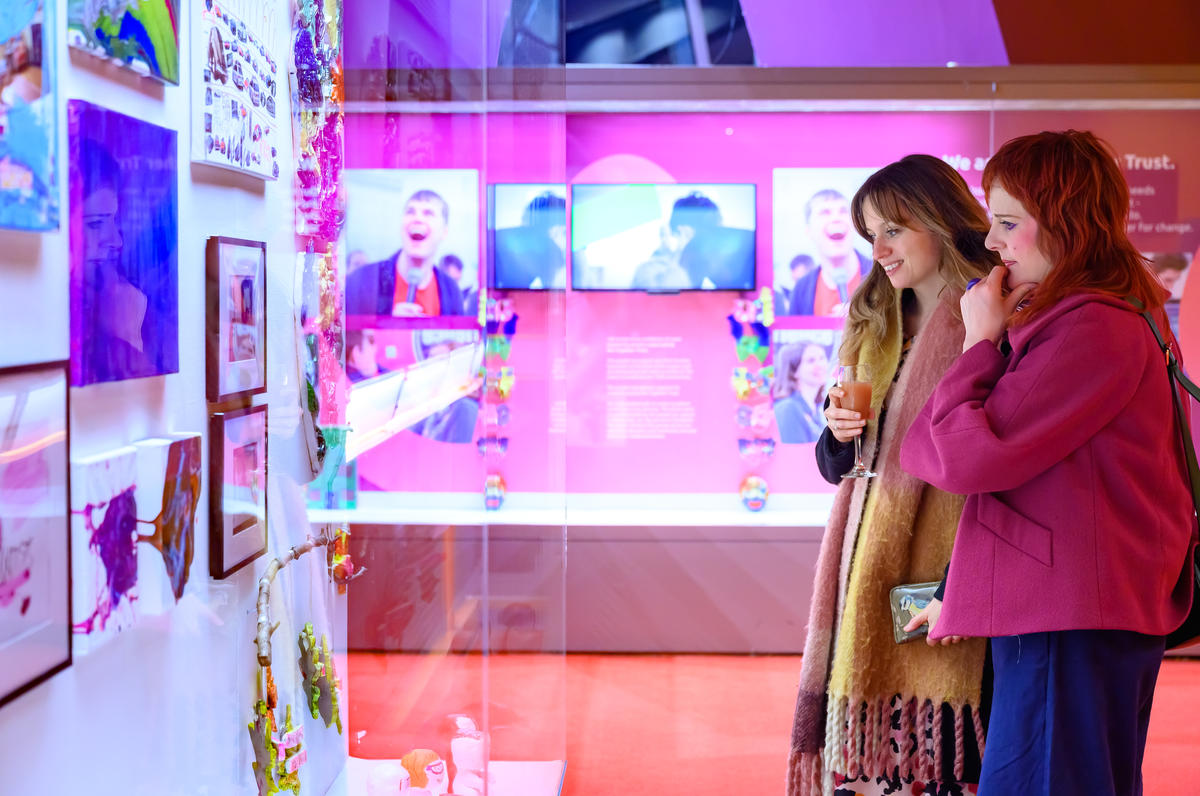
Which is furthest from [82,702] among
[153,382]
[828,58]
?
[828,58]

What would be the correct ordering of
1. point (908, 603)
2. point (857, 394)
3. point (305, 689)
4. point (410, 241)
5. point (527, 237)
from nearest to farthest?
point (305, 689) < point (410, 241) < point (908, 603) < point (857, 394) < point (527, 237)

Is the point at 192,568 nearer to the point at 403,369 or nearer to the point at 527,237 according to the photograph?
the point at 403,369

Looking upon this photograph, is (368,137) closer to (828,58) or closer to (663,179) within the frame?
(663,179)

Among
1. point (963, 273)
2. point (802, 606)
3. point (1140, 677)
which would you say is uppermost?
point (963, 273)

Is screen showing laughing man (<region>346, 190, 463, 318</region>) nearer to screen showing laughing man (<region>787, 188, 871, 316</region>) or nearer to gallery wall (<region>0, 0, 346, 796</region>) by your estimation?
gallery wall (<region>0, 0, 346, 796</region>)

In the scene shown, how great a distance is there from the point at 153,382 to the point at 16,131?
0.34m

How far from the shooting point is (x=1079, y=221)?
5.42 feet

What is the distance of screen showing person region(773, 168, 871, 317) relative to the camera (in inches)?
179

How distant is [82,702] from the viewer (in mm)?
940

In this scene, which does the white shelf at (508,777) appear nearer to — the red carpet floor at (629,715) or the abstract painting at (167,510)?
the red carpet floor at (629,715)

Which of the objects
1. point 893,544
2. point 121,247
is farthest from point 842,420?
point 121,247

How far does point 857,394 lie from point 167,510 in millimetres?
1248

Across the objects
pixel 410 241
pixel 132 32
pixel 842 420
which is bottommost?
pixel 842 420

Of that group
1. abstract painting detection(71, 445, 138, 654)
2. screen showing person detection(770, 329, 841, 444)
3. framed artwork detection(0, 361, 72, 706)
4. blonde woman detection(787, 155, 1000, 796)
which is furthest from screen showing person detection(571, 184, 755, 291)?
framed artwork detection(0, 361, 72, 706)
